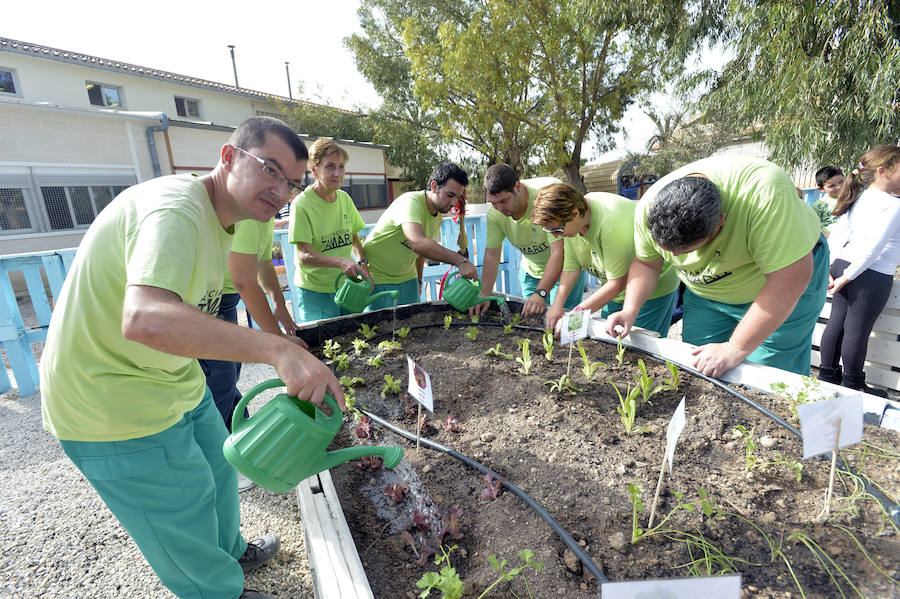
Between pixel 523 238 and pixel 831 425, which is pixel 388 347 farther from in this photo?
pixel 831 425

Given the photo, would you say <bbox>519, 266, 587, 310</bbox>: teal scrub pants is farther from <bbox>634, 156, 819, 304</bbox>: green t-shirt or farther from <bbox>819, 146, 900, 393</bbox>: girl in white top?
<bbox>819, 146, 900, 393</bbox>: girl in white top

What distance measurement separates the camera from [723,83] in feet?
29.5

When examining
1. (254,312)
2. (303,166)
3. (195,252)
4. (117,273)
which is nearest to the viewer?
(195,252)

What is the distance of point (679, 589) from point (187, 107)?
57.6ft

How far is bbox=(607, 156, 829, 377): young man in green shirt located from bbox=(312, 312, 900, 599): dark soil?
0.32 meters

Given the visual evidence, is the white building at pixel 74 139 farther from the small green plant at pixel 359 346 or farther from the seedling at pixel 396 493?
the seedling at pixel 396 493

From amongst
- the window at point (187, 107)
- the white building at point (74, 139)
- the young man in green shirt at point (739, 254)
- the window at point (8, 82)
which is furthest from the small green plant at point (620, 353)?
the window at point (187, 107)

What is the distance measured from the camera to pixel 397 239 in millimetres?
3141

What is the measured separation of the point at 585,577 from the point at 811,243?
1418 mm

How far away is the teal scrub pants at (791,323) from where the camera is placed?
2.04 metres

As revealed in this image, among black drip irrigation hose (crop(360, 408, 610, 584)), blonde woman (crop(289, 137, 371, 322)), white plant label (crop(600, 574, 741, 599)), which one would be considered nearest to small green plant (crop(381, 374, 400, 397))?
black drip irrigation hose (crop(360, 408, 610, 584))

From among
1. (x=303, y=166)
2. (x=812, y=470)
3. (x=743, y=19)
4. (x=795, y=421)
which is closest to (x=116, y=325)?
(x=303, y=166)

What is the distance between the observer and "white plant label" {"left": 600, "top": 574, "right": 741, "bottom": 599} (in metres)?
0.75

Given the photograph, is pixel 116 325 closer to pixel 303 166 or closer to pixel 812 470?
pixel 303 166
